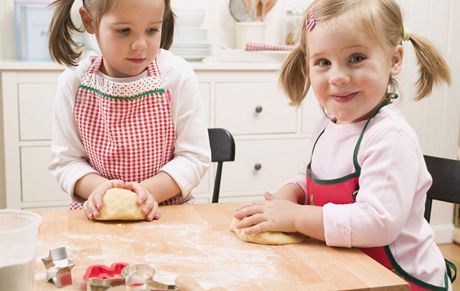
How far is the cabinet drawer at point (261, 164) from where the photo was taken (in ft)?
9.61

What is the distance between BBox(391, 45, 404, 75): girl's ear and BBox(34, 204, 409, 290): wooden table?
38cm

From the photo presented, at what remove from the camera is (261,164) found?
296 cm

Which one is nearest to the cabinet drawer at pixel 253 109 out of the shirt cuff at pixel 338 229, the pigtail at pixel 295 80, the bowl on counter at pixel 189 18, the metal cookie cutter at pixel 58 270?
the bowl on counter at pixel 189 18

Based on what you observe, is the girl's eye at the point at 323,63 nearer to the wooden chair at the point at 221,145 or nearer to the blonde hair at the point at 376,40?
the blonde hair at the point at 376,40

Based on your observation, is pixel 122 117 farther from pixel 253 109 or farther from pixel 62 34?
pixel 253 109

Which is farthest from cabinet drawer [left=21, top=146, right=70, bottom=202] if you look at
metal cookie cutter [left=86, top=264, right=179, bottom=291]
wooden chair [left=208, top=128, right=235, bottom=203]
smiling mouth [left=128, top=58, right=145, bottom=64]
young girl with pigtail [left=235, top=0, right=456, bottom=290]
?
metal cookie cutter [left=86, top=264, right=179, bottom=291]

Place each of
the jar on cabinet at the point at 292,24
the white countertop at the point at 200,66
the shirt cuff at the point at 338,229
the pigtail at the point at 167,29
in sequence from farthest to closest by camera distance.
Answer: the jar on cabinet at the point at 292,24
the white countertop at the point at 200,66
the pigtail at the point at 167,29
the shirt cuff at the point at 338,229

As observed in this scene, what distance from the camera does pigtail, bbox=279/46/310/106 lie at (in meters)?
1.43

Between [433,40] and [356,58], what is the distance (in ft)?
7.58

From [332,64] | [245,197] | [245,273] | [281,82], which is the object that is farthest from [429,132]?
[245,273]

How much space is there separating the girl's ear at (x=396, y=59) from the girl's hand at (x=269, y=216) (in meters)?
0.33

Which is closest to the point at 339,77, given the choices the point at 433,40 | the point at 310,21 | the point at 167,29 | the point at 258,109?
the point at 310,21

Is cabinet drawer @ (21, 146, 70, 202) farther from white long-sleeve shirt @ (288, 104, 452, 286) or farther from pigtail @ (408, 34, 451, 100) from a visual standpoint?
pigtail @ (408, 34, 451, 100)

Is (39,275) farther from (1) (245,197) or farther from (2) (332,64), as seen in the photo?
(1) (245,197)
